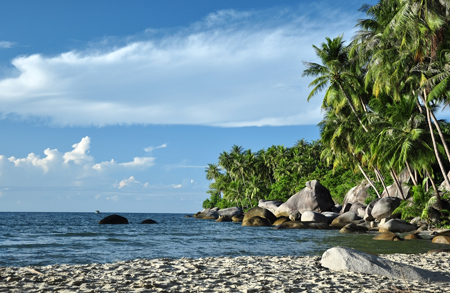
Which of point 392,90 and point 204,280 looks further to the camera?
point 392,90

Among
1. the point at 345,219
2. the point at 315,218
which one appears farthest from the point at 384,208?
the point at 315,218

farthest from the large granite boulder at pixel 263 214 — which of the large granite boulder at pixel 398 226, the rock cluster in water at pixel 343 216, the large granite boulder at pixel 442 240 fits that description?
the large granite boulder at pixel 442 240

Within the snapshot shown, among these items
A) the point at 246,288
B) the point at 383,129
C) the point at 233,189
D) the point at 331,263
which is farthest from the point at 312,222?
the point at 233,189

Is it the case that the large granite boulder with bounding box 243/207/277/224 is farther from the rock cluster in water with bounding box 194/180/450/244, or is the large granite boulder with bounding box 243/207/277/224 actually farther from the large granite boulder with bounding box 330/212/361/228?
the large granite boulder with bounding box 330/212/361/228

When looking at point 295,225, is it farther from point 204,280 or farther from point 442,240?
point 204,280

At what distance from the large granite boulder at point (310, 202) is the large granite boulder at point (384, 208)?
11.8 meters

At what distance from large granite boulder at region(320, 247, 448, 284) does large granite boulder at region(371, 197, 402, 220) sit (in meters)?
19.5

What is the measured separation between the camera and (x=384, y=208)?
26.5 meters

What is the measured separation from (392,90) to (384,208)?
8313 millimetres

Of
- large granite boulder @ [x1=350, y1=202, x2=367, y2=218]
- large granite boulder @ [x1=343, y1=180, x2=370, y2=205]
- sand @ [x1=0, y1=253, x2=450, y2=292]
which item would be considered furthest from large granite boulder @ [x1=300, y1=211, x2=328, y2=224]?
sand @ [x1=0, y1=253, x2=450, y2=292]

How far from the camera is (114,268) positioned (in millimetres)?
8766

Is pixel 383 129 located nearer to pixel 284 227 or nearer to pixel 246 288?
pixel 284 227

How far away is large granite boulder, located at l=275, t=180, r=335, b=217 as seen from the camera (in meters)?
38.9

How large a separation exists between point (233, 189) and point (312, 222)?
37.2m
